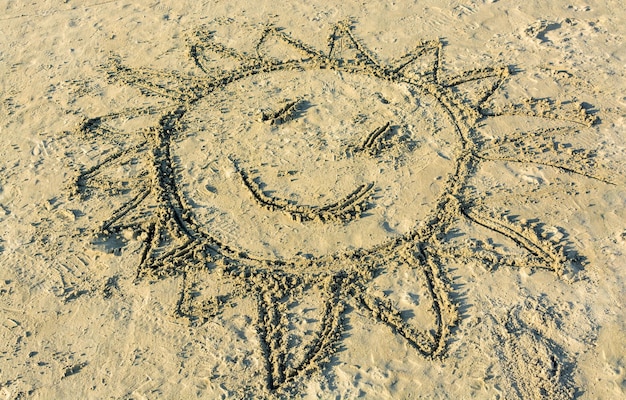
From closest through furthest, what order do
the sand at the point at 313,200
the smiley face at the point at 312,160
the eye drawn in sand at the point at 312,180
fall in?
1. the sand at the point at 313,200
2. the eye drawn in sand at the point at 312,180
3. the smiley face at the point at 312,160

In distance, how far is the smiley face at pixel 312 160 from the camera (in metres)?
5.91

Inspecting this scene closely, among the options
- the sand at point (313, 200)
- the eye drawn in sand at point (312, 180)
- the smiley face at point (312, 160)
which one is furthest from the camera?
the smiley face at point (312, 160)

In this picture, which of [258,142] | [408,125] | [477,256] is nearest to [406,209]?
[477,256]

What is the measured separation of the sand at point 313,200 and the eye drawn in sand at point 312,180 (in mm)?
26

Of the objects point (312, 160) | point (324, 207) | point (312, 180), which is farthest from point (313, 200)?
point (312, 160)

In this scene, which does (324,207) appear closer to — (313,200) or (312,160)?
(313,200)

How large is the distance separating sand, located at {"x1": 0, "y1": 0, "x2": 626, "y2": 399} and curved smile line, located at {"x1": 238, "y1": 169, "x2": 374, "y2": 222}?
25mm

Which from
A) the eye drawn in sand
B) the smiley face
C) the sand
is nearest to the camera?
the sand

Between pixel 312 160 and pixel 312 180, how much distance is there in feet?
1.02

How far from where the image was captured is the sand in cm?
497

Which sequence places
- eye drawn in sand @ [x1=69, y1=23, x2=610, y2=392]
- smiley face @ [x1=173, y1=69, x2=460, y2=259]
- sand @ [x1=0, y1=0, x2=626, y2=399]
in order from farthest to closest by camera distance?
smiley face @ [x1=173, y1=69, x2=460, y2=259]
eye drawn in sand @ [x1=69, y1=23, x2=610, y2=392]
sand @ [x1=0, y1=0, x2=626, y2=399]

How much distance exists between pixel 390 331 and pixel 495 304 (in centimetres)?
106

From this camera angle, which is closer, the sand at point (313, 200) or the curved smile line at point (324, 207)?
the sand at point (313, 200)

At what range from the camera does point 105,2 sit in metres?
8.76
